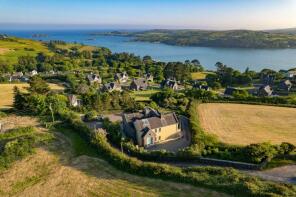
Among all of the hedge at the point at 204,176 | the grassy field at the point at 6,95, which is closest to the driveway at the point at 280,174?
the hedge at the point at 204,176

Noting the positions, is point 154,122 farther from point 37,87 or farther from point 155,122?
point 37,87

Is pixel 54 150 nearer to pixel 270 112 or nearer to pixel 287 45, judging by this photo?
pixel 270 112

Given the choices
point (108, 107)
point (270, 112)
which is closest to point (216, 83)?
point (270, 112)

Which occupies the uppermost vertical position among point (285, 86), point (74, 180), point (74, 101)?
point (285, 86)

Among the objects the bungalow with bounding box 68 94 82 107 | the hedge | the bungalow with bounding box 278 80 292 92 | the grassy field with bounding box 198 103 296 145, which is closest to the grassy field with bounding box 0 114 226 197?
the hedge

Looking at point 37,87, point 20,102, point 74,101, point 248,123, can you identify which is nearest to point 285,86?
point 248,123

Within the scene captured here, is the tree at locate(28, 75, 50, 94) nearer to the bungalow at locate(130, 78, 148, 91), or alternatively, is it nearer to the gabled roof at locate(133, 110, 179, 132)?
the bungalow at locate(130, 78, 148, 91)
